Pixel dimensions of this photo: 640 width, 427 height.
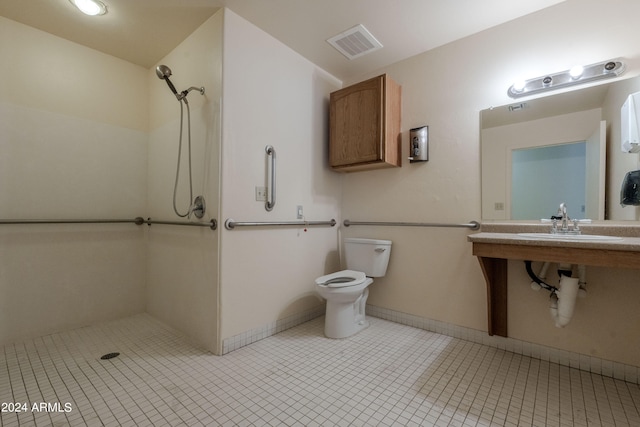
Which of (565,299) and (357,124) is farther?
(357,124)

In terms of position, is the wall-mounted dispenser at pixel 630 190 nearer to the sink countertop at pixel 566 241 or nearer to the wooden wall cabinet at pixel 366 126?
the sink countertop at pixel 566 241

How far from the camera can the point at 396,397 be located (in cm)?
132

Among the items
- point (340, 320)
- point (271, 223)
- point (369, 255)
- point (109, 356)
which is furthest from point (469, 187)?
point (109, 356)

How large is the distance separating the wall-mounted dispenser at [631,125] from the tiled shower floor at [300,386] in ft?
4.09

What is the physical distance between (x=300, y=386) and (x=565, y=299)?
58.4 inches

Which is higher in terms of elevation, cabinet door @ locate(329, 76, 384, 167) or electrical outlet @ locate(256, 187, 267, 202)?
cabinet door @ locate(329, 76, 384, 167)

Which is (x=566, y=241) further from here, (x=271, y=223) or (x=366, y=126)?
(x=271, y=223)

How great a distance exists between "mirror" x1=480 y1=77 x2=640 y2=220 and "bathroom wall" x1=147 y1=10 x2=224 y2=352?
6.02 feet

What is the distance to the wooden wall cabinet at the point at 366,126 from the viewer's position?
2.07 m

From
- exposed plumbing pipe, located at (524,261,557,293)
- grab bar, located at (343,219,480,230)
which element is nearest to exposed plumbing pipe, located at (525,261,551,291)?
exposed plumbing pipe, located at (524,261,557,293)

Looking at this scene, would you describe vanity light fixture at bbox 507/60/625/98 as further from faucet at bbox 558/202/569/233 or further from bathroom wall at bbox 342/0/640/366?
faucet at bbox 558/202/569/233

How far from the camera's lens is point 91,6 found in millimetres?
1662

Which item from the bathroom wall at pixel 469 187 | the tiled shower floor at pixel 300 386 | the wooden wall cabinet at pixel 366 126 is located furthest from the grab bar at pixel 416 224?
the tiled shower floor at pixel 300 386

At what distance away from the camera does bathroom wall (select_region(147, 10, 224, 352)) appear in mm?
1743
